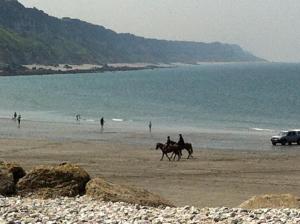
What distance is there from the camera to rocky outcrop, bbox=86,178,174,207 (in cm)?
1738

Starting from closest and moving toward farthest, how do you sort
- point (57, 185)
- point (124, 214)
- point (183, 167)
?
1. point (124, 214)
2. point (57, 185)
3. point (183, 167)

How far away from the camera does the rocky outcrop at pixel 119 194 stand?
17.4 meters

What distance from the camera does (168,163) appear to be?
38.8m

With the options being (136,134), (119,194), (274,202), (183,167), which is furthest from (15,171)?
(136,134)

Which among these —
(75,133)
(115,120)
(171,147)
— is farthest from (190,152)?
(115,120)

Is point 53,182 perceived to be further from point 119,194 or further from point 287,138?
point 287,138

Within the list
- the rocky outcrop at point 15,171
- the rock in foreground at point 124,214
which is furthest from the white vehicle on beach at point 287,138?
the rock in foreground at point 124,214

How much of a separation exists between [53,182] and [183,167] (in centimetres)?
1861

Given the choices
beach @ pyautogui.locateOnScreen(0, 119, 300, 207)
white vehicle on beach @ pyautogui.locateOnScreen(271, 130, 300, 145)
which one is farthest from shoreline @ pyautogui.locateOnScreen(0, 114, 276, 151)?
white vehicle on beach @ pyautogui.locateOnScreen(271, 130, 300, 145)

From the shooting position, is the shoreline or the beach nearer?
the beach

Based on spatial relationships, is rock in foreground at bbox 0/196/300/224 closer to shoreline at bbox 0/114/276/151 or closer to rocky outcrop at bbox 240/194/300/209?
rocky outcrop at bbox 240/194/300/209

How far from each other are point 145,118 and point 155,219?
242 ft

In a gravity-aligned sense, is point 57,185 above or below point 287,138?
above

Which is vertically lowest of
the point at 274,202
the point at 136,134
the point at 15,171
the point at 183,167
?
the point at 183,167
